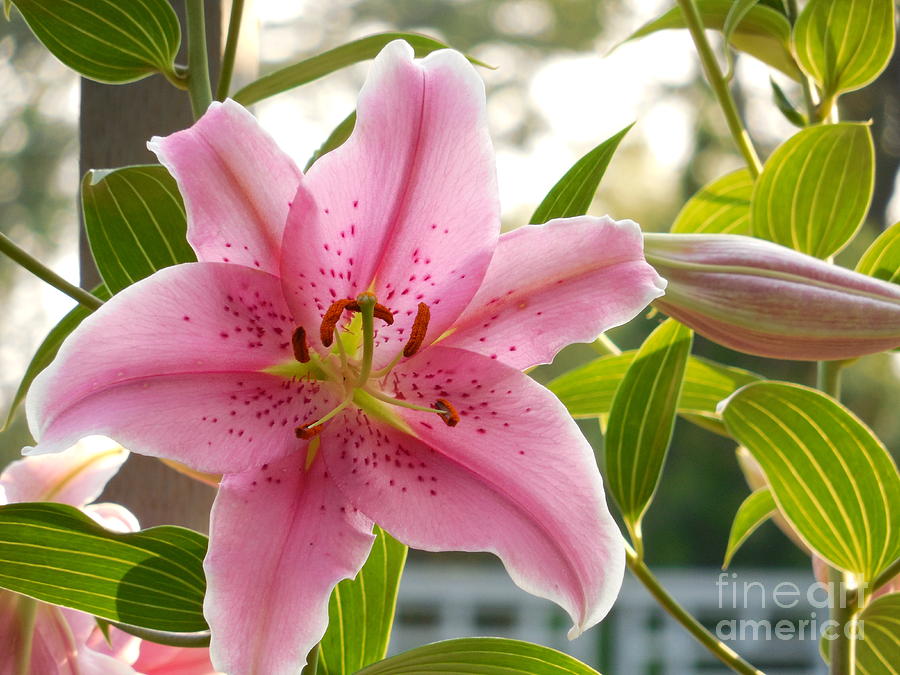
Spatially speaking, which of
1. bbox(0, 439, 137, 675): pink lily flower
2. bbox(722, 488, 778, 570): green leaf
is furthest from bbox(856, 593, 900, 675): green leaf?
bbox(0, 439, 137, 675): pink lily flower

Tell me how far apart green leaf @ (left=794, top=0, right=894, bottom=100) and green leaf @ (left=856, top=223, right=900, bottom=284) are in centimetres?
9

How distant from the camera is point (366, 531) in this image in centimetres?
30

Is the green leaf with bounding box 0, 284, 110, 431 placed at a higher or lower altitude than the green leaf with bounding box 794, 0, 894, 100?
lower

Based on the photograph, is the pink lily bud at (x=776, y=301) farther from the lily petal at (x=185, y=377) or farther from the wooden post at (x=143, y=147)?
the wooden post at (x=143, y=147)

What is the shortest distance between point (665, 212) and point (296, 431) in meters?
6.17

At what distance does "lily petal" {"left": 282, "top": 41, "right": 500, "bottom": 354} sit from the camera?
0.27 m

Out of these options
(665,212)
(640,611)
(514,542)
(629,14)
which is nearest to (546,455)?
(514,542)

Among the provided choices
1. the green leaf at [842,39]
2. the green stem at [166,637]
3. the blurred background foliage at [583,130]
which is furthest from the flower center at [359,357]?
the blurred background foliage at [583,130]

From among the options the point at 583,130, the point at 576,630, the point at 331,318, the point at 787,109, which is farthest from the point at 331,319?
the point at 583,130

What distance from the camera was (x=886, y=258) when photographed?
50cm

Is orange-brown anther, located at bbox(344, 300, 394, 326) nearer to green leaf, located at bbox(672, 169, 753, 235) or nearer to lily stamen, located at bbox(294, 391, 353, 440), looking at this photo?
lily stamen, located at bbox(294, 391, 353, 440)

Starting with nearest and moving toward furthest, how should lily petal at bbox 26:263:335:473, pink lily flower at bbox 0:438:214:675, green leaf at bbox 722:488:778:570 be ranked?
lily petal at bbox 26:263:335:473 → pink lily flower at bbox 0:438:214:675 → green leaf at bbox 722:488:778:570

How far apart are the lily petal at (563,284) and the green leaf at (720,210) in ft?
1.13

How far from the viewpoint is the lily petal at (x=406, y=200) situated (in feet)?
0.89
